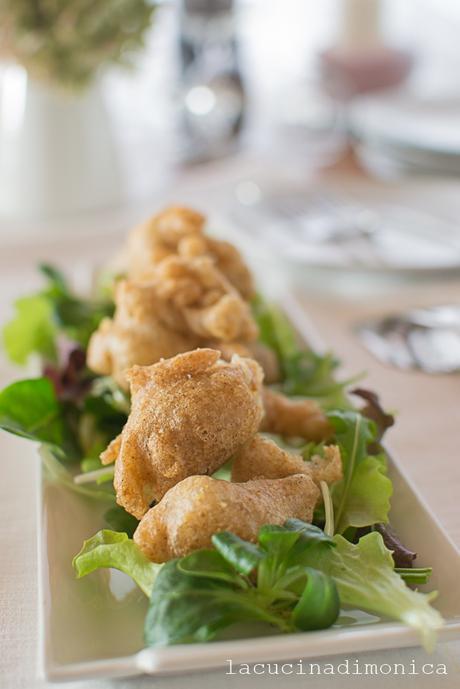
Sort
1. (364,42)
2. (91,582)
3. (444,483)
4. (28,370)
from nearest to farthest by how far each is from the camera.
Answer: (91,582)
(444,483)
(28,370)
(364,42)

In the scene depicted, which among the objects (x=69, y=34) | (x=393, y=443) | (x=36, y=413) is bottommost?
(x=393, y=443)

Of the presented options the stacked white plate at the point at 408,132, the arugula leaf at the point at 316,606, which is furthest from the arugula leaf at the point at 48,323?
the stacked white plate at the point at 408,132

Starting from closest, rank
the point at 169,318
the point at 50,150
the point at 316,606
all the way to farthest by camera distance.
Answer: the point at 316,606 < the point at 169,318 < the point at 50,150

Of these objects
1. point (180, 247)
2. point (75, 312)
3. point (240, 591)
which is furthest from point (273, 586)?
point (75, 312)

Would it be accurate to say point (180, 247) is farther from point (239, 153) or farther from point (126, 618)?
point (239, 153)

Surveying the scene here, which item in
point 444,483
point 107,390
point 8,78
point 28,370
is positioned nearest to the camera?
point 444,483

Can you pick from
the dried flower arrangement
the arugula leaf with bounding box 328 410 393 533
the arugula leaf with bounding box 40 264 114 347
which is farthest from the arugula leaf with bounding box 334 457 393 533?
the dried flower arrangement

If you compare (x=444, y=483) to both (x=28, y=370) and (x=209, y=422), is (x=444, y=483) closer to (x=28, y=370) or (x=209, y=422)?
(x=209, y=422)

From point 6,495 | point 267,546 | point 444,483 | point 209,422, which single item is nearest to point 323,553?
point 267,546
